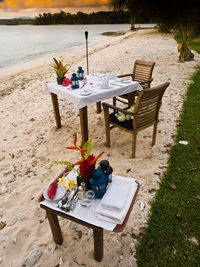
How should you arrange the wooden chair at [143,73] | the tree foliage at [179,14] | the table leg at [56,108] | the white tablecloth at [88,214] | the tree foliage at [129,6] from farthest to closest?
the tree foliage at [129,6] → the tree foliage at [179,14] → the wooden chair at [143,73] → the table leg at [56,108] → the white tablecloth at [88,214]

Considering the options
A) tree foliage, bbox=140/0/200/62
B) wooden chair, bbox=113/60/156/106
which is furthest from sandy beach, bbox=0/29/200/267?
tree foliage, bbox=140/0/200/62

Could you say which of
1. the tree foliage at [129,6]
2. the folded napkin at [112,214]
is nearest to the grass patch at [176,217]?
the folded napkin at [112,214]

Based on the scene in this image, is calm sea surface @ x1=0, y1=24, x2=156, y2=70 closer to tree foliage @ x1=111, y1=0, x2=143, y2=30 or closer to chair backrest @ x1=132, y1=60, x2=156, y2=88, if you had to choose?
tree foliage @ x1=111, y1=0, x2=143, y2=30

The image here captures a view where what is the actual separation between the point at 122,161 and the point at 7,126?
10.5ft

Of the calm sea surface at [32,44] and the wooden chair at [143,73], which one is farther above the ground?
the wooden chair at [143,73]

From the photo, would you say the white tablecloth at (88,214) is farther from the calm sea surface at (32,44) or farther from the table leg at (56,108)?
the calm sea surface at (32,44)

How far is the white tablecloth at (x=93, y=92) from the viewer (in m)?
3.09

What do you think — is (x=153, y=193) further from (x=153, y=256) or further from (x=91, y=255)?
(x=91, y=255)

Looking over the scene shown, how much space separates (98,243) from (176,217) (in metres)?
1.07

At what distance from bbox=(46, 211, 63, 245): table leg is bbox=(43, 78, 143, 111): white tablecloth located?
5.69 feet

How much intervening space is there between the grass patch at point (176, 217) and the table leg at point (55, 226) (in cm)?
84

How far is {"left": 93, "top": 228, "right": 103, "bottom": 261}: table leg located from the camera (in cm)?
157

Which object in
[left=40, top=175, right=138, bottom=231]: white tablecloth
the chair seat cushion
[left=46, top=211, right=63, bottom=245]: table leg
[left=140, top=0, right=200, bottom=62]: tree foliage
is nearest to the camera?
[left=40, top=175, right=138, bottom=231]: white tablecloth

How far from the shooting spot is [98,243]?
5.51 feet
